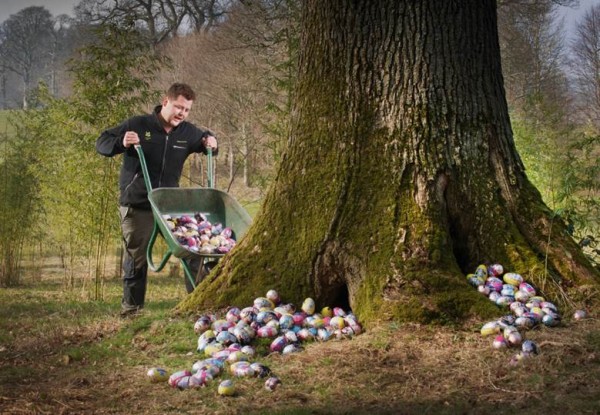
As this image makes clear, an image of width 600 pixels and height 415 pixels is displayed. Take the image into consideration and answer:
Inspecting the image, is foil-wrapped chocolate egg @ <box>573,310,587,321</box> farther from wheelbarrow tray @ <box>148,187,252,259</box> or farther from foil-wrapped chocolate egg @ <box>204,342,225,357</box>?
wheelbarrow tray @ <box>148,187,252,259</box>

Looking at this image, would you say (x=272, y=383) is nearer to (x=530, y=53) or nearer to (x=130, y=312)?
(x=130, y=312)

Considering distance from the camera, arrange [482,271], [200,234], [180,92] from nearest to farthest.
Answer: [482,271] < [200,234] < [180,92]

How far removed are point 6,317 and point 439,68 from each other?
216 inches

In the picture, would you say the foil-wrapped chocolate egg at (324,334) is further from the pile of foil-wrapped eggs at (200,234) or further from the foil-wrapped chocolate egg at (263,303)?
the pile of foil-wrapped eggs at (200,234)

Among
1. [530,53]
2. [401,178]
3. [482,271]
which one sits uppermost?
[530,53]

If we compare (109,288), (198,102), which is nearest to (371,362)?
(109,288)

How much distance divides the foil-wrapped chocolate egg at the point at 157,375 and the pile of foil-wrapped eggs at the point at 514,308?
5.61ft

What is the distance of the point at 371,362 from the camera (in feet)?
11.4

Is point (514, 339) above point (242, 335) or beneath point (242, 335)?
above

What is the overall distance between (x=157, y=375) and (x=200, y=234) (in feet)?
5.60

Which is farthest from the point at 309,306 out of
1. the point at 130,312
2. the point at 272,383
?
the point at 130,312

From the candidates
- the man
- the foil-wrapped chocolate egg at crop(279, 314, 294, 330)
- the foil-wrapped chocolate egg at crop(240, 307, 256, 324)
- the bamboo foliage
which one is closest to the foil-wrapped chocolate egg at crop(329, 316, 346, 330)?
the foil-wrapped chocolate egg at crop(279, 314, 294, 330)

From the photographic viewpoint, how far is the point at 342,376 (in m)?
3.35

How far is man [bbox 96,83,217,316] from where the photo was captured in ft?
17.8
